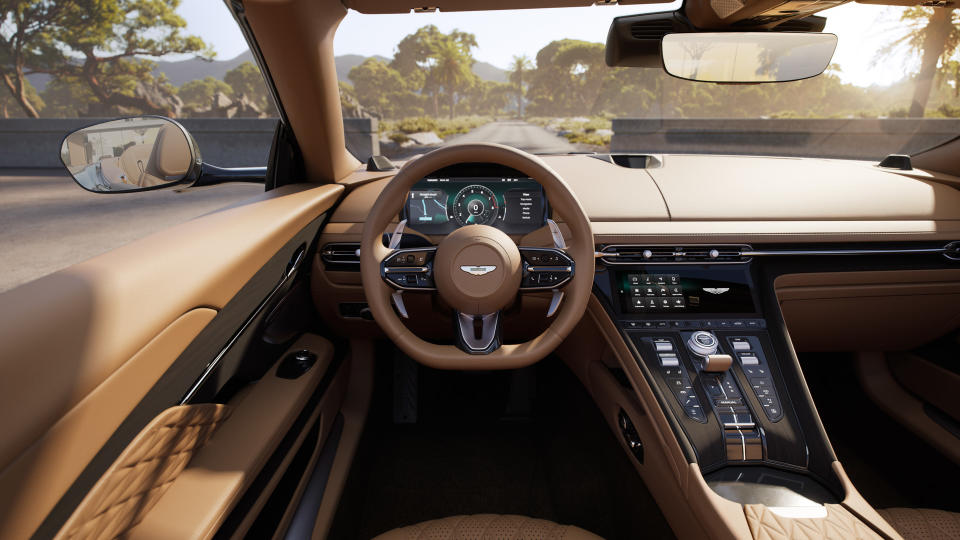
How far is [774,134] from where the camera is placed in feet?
26.6

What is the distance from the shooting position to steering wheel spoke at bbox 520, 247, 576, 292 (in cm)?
159

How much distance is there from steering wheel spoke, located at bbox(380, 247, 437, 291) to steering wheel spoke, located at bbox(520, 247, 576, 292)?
30cm

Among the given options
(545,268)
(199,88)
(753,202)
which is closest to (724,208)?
(753,202)

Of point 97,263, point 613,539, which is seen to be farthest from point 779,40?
point 97,263

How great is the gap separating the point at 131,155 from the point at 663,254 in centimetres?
187

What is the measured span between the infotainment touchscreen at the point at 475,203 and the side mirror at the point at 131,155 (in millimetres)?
767

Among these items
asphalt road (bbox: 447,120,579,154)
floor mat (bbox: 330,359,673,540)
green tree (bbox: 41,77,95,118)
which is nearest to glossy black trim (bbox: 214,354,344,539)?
floor mat (bbox: 330,359,673,540)

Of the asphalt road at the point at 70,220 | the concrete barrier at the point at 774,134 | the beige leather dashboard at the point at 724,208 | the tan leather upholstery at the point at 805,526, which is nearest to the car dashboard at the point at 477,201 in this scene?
the beige leather dashboard at the point at 724,208

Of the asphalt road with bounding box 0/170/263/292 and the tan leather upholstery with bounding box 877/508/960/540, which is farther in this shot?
the asphalt road with bounding box 0/170/263/292

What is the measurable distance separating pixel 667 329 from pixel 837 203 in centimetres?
96

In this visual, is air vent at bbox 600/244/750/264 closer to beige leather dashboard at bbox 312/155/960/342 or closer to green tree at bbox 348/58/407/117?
beige leather dashboard at bbox 312/155/960/342

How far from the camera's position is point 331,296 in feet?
6.96

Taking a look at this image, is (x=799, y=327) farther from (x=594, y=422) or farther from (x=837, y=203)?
(x=594, y=422)

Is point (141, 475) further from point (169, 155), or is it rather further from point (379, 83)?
point (379, 83)
